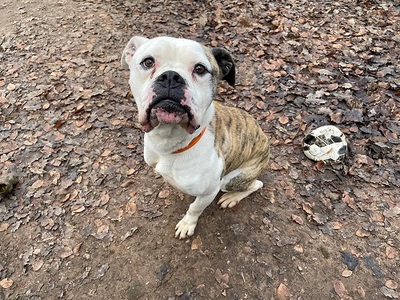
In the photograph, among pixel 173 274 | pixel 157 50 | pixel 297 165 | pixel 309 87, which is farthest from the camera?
pixel 309 87

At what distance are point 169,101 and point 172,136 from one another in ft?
1.49

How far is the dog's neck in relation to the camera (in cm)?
293

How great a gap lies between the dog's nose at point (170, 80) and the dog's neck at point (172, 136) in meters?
0.41

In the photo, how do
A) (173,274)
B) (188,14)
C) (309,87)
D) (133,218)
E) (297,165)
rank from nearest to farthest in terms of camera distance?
(173,274), (133,218), (297,165), (309,87), (188,14)

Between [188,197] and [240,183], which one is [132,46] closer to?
[240,183]

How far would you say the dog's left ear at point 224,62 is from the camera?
3084 mm

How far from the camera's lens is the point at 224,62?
3184mm

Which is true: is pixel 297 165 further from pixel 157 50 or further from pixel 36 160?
pixel 36 160

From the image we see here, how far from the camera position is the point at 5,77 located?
614 cm

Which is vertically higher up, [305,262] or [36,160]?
[36,160]

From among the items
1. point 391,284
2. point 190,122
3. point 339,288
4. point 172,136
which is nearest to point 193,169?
point 172,136

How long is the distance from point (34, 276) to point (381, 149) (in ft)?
15.6

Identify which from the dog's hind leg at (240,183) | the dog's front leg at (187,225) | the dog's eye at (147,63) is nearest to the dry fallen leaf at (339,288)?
the dog's hind leg at (240,183)

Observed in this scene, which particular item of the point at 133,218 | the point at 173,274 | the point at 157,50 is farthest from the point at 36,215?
the point at 157,50
